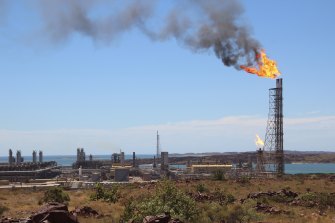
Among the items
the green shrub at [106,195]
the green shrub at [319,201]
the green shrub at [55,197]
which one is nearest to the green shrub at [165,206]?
the green shrub at [319,201]

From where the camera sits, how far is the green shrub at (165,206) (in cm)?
2282

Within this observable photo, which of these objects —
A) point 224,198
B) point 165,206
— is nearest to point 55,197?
point 224,198

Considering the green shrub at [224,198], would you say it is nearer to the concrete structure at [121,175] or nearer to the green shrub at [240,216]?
the green shrub at [240,216]

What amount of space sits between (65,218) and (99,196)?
2111cm

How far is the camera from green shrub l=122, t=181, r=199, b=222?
74.9 ft

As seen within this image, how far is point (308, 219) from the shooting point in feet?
85.6

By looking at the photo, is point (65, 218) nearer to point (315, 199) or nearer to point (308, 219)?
point (308, 219)

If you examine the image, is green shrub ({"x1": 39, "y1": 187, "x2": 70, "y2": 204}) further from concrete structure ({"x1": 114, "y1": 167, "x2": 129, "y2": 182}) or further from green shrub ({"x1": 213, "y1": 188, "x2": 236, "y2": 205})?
concrete structure ({"x1": 114, "y1": 167, "x2": 129, "y2": 182})

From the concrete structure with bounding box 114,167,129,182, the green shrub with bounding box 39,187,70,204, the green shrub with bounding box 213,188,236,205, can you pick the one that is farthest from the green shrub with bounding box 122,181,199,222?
the concrete structure with bounding box 114,167,129,182

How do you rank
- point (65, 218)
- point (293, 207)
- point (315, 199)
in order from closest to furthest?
point (65, 218), point (293, 207), point (315, 199)

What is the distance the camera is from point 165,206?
23688 mm

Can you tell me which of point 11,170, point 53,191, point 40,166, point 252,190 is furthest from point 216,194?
point 40,166

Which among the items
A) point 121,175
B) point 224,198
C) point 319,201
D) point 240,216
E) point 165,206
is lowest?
point 121,175

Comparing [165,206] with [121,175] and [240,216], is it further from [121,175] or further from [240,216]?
[121,175]
